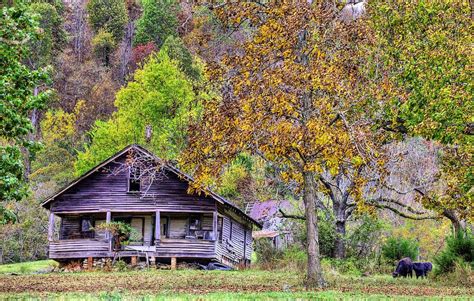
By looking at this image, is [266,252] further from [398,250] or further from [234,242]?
[398,250]

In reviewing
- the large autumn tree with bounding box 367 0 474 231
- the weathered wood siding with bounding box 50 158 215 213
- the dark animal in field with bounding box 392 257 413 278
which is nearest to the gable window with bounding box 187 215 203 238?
Result: the weathered wood siding with bounding box 50 158 215 213

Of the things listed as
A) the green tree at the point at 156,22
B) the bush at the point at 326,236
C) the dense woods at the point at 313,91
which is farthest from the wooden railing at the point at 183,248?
the green tree at the point at 156,22

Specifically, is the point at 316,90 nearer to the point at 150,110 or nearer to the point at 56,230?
the point at 150,110

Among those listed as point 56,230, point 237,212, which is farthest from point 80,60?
point 237,212

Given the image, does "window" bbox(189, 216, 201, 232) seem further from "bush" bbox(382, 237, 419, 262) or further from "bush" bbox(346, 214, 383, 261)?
"bush" bbox(382, 237, 419, 262)

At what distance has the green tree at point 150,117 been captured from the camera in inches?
2080

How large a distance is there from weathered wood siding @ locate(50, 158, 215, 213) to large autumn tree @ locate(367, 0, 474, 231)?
64.4 ft

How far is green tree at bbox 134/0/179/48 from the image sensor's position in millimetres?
A: 98125

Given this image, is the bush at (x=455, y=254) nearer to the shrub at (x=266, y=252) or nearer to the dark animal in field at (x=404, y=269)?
the dark animal in field at (x=404, y=269)

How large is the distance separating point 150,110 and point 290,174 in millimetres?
32914

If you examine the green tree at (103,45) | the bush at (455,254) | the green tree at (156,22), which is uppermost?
the green tree at (156,22)

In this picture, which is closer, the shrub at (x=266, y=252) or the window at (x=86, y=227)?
the shrub at (x=266, y=252)

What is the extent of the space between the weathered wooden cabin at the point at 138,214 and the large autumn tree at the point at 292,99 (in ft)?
58.1

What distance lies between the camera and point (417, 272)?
32.5 metres
